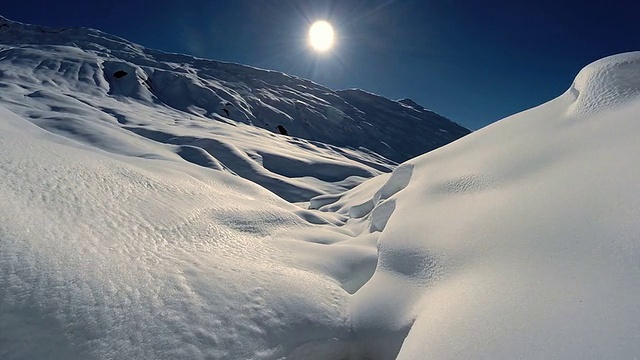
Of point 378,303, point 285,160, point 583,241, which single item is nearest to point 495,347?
point 583,241

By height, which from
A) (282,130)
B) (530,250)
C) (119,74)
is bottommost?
(530,250)

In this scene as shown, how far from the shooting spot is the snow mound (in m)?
3.91

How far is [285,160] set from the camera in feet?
56.7

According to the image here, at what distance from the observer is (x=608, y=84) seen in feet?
13.5

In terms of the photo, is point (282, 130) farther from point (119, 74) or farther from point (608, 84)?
point (608, 84)

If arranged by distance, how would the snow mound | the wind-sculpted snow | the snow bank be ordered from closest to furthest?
1. the snow bank
2. the snow mound
3. the wind-sculpted snow

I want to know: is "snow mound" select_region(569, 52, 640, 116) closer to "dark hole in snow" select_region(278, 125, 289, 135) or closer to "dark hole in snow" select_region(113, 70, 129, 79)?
"dark hole in snow" select_region(278, 125, 289, 135)

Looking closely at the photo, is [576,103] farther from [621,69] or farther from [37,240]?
[37,240]

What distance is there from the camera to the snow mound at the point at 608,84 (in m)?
3.91

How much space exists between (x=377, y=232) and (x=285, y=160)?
12.6 meters

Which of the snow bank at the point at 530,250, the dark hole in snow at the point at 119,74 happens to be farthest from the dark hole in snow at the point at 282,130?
the snow bank at the point at 530,250

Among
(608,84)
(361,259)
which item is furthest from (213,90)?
(608,84)

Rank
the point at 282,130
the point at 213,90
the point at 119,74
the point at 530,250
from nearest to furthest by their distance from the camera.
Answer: the point at 530,250, the point at 119,74, the point at 282,130, the point at 213,90

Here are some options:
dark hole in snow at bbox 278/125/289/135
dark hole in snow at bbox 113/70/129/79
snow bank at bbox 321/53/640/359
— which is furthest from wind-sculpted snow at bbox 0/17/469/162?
snow bank at bbox 321/53/640/359
